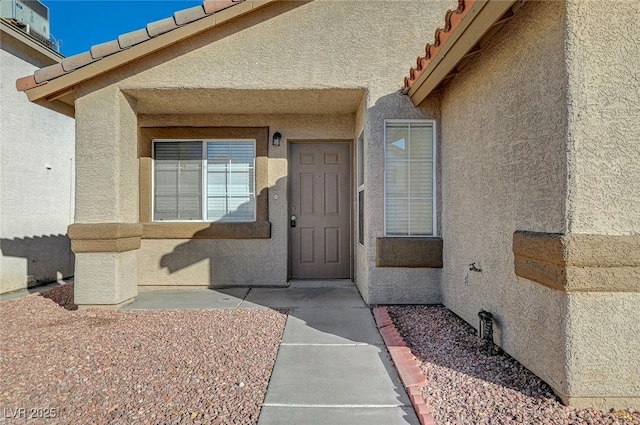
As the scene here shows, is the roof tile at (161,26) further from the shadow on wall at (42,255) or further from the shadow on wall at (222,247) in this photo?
the shadow on wall at (42,255)

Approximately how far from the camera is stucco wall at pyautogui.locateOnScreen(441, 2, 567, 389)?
2.89m

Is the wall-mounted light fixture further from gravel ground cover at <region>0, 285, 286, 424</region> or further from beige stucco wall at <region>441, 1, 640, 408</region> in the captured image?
beige stucco wall at <region>441, 1, 640, 408</region>

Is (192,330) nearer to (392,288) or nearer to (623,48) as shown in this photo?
(392,288)

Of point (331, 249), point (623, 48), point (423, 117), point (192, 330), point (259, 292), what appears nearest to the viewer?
point (623, 48)

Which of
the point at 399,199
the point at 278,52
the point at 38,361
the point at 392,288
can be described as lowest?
the point at 38,361

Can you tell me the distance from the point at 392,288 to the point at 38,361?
4.29 meters

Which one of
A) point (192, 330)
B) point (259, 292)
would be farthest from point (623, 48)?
point (259, 292)

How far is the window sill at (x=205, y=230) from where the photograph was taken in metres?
6.76

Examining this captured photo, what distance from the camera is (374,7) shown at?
539 centimetres

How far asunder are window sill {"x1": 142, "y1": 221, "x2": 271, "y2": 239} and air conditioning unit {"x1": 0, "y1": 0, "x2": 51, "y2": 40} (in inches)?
196

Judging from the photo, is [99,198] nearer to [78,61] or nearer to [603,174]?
[78,61]

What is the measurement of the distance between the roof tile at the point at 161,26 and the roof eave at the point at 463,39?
3428 mm

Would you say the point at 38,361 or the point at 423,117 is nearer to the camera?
the point at 38,361

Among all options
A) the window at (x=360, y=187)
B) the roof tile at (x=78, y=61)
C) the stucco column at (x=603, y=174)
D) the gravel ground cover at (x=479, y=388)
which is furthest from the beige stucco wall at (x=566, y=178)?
the roof tile at (x=78, y=61)
